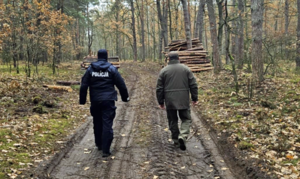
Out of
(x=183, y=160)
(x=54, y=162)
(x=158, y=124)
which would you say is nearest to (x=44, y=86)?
(x=158, y=124)

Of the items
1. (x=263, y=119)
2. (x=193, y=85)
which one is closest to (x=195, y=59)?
(x=263, y=119)

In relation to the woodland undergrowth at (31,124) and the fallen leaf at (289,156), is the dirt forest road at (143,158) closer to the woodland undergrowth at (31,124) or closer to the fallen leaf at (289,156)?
the woodland undergrowth at (31,124)

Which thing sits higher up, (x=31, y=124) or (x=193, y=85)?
(x=193, y=85)

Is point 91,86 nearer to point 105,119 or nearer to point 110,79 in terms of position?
point 110,79

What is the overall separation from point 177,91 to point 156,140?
1.44 meters

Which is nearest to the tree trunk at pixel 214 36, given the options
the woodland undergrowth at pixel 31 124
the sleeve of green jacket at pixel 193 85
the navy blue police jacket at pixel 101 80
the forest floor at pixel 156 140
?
the forest floor at pixel 156 140

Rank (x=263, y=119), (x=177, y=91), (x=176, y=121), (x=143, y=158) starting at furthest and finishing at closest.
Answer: (x=263, y=119) → (x=176, y=121) → (x=177, y=91) → (x=143, y=158)

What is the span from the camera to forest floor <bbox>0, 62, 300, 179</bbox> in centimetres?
472

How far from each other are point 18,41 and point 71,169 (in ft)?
43.5

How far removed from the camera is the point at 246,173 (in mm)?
4555

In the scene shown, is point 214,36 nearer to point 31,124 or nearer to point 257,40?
point 257,40

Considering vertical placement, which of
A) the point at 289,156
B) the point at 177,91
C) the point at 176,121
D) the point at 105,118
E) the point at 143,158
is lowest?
the point at 143,158

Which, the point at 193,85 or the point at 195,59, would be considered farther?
the point at 195,59

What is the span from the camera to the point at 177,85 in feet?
19.2
